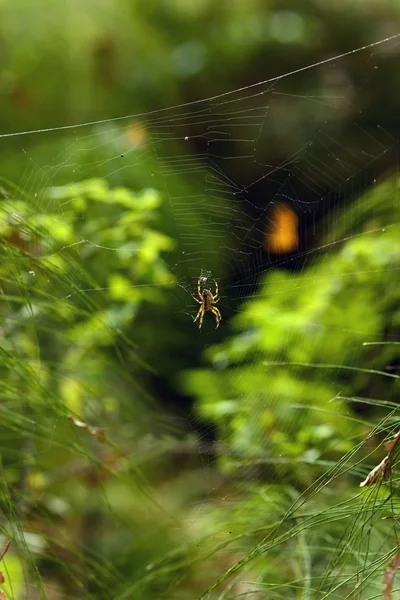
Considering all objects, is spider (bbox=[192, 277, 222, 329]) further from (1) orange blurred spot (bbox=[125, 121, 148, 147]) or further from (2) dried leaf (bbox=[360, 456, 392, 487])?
(2) dried leaf (bbox=[360, 456, 392, 487])

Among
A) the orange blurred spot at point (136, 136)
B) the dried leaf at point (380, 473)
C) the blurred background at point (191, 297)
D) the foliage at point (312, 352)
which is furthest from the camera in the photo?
the orange blurred spot at point (136, 136)

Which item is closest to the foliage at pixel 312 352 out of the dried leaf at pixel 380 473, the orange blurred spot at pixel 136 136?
the orange blurred spot at pixel 136 136

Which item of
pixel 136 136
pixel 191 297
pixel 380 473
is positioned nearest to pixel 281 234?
pixel 191 297

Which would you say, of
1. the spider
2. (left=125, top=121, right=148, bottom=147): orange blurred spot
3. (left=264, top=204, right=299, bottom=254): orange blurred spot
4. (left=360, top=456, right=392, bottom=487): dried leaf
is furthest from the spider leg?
(left=360, top=456, right=392, bottom=487): dried leaf

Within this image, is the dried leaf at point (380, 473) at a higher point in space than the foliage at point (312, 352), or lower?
higher

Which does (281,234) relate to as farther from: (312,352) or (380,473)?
(380,473)

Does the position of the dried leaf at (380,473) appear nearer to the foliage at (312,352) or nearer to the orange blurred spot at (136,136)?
the foliage at (312,352)
